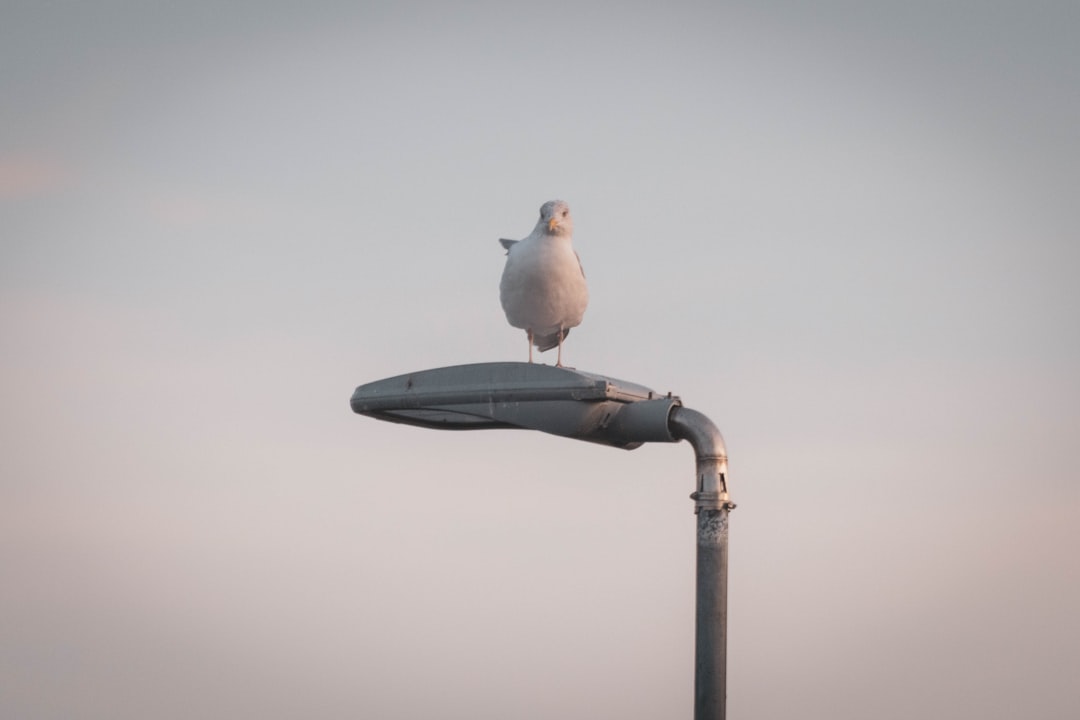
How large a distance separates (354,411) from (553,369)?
1.27 meters

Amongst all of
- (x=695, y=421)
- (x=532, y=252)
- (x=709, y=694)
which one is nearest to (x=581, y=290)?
(x=532, y=252)

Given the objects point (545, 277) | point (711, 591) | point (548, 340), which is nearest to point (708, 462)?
point (711, 591)

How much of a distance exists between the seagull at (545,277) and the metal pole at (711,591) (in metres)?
3.17

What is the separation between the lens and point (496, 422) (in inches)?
285

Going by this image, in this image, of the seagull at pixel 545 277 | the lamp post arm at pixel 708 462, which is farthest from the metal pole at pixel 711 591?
the seagull at pixel 545 277

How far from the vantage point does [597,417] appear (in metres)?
6.93

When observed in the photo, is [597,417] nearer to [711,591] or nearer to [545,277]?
[711,591]

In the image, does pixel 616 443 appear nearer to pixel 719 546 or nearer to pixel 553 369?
pixel 553 369

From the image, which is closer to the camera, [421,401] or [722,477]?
[722,477]

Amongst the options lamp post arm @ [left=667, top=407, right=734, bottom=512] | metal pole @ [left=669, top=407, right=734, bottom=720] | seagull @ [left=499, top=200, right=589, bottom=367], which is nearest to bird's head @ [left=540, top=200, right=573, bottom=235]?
seagull @ [left=499, top=200, right=589, bottom=367]

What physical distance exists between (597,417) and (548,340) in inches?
134

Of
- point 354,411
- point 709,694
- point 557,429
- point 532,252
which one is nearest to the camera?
point 709,694

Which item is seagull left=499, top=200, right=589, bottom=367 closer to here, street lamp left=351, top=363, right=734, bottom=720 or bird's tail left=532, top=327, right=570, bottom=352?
bird's tail left=532, top=327, right=570, bottom=352

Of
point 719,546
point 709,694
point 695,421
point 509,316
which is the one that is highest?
point 509,316
